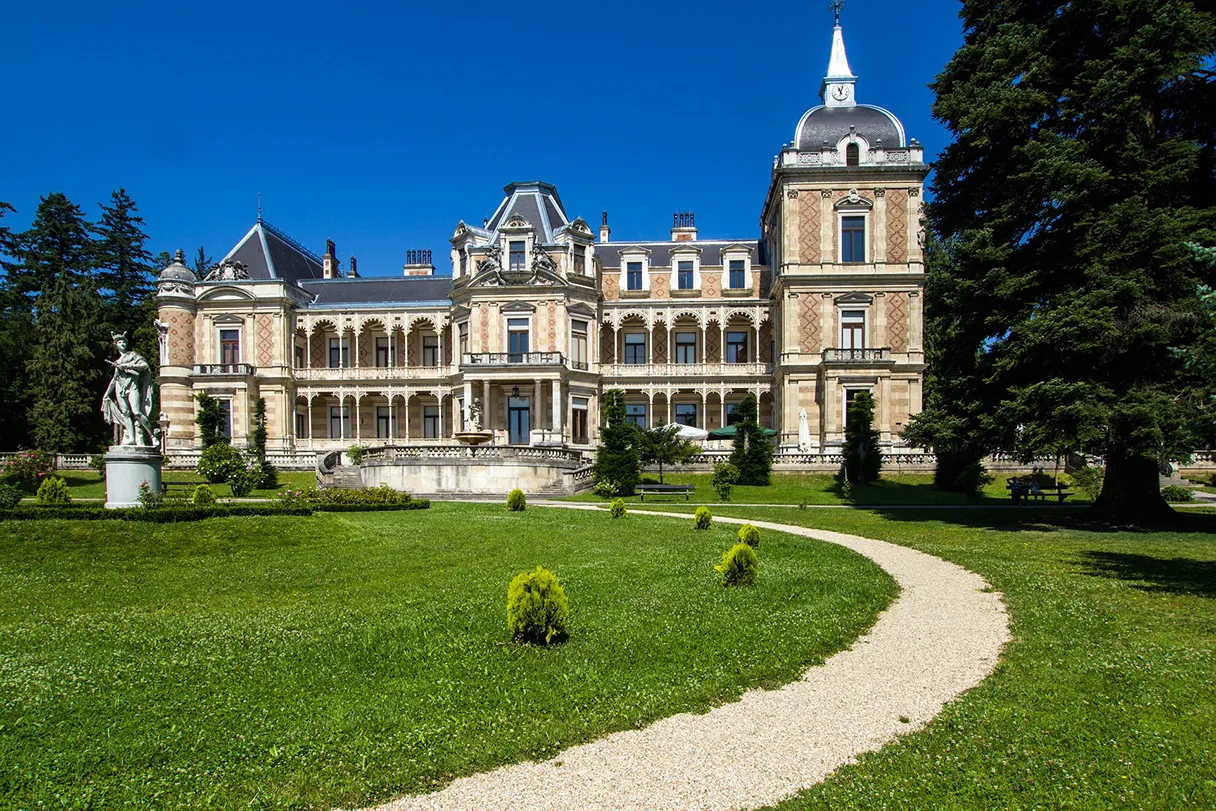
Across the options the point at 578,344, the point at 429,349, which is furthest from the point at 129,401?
the point at 429,349

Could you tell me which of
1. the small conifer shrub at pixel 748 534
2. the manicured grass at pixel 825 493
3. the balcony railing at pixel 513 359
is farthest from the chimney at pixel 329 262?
the small conifer shrub at pixel 748 534

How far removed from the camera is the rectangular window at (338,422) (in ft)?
164

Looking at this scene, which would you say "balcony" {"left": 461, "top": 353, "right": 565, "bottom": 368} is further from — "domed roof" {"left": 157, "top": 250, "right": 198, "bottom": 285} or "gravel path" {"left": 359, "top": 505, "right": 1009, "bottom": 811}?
"gravel path" {"left": 359, "top": 505, "right": 1009, "bottom": 811}

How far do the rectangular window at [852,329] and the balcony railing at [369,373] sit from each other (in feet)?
84.8

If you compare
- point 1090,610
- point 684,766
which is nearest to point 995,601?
point 1090,610

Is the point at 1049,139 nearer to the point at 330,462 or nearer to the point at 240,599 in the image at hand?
the point at 240,599

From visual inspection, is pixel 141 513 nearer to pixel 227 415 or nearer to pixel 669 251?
pixel 227 415

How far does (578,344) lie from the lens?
45.6 metres

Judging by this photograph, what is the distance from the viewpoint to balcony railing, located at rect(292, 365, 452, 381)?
1935 inches

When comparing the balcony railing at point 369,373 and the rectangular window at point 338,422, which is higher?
the balcony railing at point 369,373

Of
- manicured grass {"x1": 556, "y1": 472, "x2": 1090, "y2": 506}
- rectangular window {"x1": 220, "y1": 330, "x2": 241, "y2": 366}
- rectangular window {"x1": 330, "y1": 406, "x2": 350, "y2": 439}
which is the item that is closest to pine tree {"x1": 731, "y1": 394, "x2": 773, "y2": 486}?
manicured grass {"x1": 556, "y1": 472, "x2": 1090, "y2": 506}

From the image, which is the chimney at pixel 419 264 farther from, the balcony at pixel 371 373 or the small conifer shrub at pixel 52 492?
the small conifer shrub at pixel 52 492

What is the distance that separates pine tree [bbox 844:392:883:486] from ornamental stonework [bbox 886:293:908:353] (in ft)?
27.5

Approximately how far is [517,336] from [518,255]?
16.9ft
